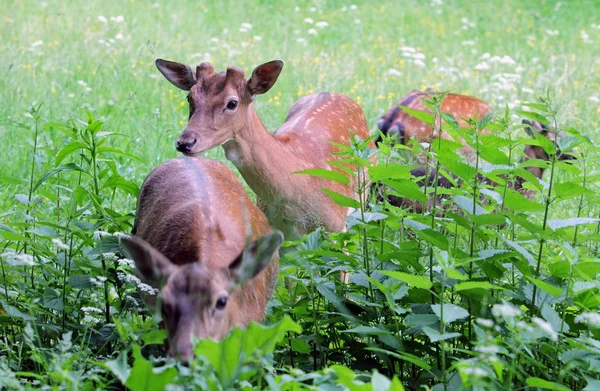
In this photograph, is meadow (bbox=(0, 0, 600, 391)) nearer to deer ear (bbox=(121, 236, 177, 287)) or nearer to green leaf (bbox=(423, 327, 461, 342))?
green leaf (bbox=(423, 327, 461, 342))

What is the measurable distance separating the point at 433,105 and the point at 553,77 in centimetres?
743

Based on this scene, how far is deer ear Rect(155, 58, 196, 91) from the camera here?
622 centimetres

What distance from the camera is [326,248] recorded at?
4.23 meters

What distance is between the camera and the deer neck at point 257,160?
5910 millimetres

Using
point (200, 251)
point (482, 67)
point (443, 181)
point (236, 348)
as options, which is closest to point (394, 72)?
point (482, 67)

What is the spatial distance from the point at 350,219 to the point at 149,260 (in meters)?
0.99

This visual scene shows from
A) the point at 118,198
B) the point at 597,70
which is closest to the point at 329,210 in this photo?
the point at 118,198

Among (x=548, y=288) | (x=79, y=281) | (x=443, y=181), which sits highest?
(x=548, y=288)

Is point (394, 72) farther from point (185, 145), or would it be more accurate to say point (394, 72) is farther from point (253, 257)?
point (253, 257)

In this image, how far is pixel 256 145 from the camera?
5926 mm

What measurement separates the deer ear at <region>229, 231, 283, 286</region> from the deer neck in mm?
2413

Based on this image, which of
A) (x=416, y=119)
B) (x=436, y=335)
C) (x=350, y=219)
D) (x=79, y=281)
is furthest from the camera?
(x=416, y=119)

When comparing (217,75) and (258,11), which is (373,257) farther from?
(258,11)

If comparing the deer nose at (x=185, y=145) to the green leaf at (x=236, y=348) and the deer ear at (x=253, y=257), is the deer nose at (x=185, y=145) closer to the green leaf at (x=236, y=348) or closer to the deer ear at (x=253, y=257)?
the deer ear at (x=253, y=257)
